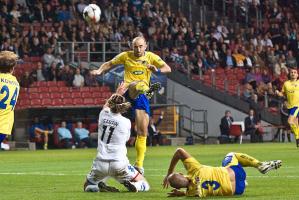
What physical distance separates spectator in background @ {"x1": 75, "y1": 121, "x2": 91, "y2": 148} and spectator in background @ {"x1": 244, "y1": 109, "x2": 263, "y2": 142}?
25.8ft

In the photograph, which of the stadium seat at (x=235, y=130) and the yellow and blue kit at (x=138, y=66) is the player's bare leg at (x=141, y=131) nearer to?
the yellow and blue kit at (x=138, y=66)

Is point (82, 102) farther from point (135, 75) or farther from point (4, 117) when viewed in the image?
point (4, 117)

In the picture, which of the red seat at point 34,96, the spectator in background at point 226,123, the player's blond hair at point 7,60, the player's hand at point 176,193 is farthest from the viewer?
the spectator in background at point 226,123

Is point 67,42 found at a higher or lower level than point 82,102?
higher

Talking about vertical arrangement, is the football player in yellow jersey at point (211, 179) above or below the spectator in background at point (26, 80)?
below

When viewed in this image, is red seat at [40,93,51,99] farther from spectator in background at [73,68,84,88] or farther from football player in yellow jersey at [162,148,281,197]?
football player in yellow jersey at [162,148,281,197]

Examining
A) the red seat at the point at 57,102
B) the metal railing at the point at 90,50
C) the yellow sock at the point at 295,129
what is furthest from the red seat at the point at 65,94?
the yellow sock at the point at 295,129

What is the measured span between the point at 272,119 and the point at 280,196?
32082mm

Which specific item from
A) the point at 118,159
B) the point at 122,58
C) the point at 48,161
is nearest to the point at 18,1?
the point at 48,161

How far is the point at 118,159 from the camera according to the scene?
51.1 feet

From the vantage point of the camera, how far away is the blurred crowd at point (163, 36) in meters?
42.8

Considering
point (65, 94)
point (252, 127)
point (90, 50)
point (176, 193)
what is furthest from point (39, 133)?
point (176, 193)

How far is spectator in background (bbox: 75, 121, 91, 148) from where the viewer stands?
40188mm

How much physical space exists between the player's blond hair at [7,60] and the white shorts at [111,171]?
2187 mm
